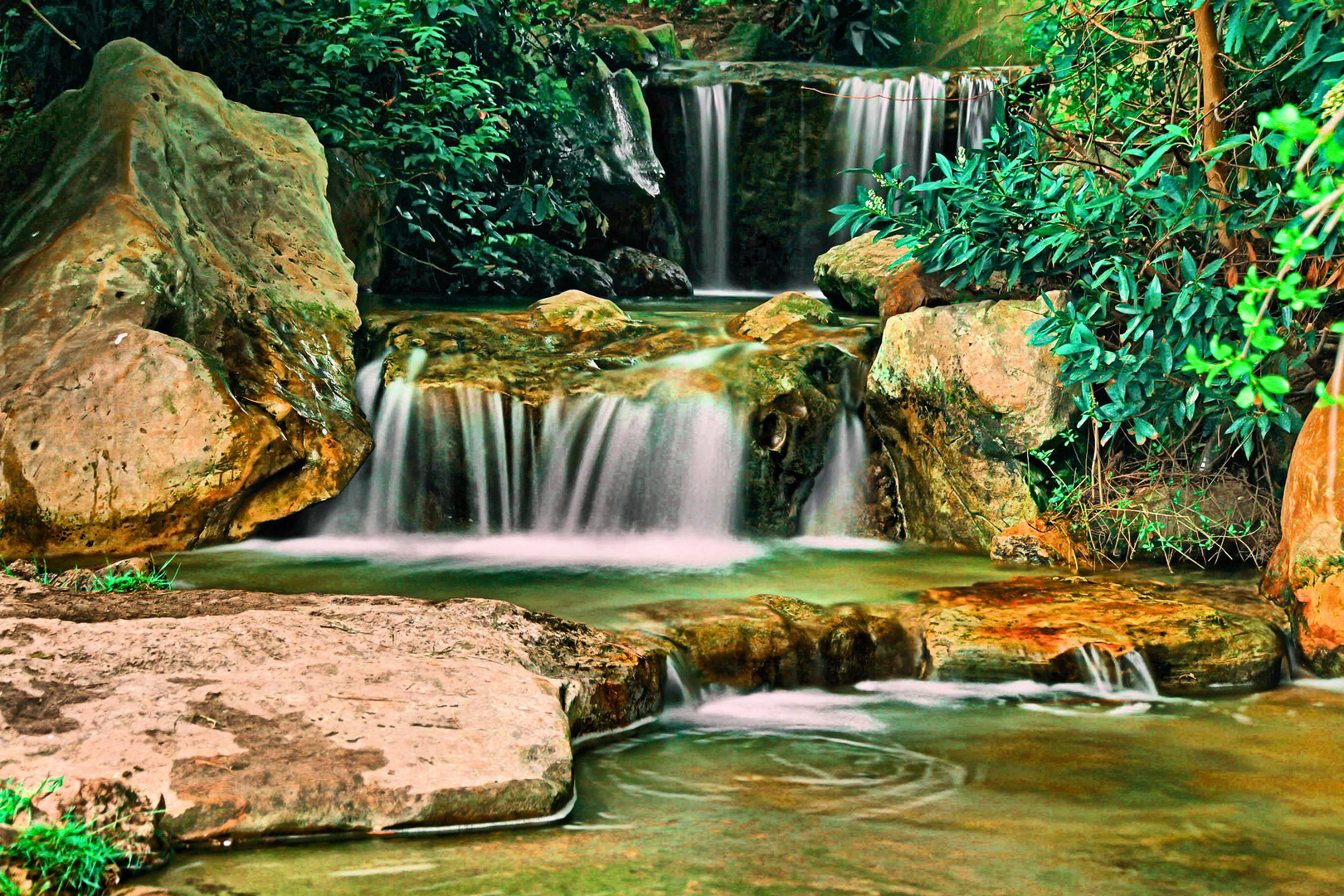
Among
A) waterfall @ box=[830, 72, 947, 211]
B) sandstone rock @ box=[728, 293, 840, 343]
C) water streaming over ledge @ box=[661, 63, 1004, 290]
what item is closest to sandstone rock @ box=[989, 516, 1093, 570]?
sandstone rock @ box=[728, 293, 840, 343]

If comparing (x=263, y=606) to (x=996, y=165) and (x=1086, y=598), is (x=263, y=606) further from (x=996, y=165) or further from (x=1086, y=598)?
(x=996, y=165)

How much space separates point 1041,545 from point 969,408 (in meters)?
0.84

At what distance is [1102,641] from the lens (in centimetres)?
467

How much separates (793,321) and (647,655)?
3.92m

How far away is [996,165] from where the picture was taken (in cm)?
622

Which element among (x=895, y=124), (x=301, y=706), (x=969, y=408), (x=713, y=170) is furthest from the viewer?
(x=713, y=170)

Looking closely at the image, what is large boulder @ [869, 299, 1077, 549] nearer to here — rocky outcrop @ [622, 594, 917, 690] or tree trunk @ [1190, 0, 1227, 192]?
tree trunk @ [1190, 0, 1227, 192]

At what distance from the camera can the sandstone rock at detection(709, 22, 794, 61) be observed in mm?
15203

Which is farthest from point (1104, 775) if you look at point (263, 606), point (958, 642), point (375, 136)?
point (375, 136)

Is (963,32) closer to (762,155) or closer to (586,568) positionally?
(762,155)

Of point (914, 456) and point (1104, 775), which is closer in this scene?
point (1104, 775)

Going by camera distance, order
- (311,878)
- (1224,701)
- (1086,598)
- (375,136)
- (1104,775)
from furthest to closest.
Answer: (375,136) < (1086,598) < (1224,701) < (1104,775) < (311,878)

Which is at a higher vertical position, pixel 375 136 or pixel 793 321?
pixel 375 136

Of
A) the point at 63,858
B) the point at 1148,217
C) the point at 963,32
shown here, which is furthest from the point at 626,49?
the point at 63,858
